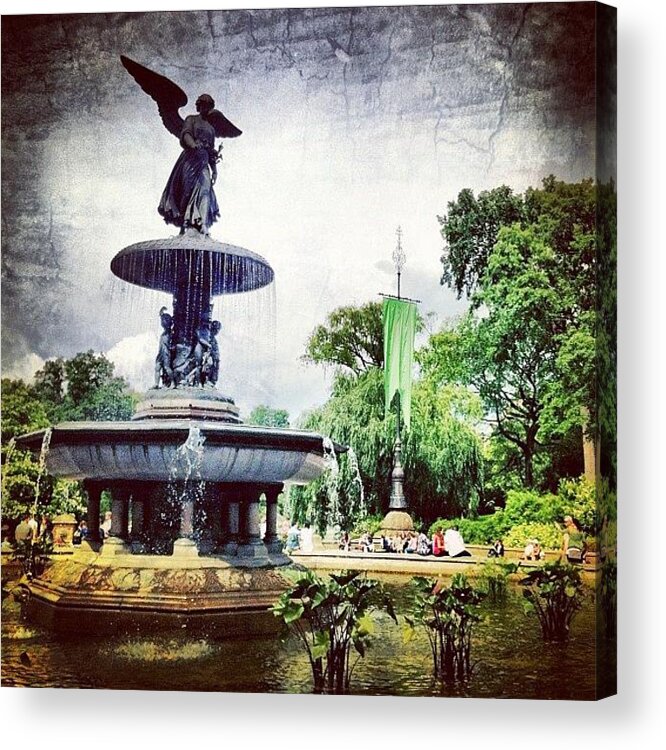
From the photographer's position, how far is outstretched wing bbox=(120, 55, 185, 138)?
10.8 meters

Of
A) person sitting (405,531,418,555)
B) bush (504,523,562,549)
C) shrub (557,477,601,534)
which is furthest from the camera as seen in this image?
person sitting (405,531,418,555)

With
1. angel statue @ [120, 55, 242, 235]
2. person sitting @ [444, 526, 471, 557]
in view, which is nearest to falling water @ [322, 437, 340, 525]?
person sitting @ [444, 526, 471, 557]

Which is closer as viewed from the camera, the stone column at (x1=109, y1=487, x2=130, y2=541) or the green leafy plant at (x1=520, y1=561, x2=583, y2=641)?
the green leafy plant at (x1=520, y1=561, x2=583, y2=641)

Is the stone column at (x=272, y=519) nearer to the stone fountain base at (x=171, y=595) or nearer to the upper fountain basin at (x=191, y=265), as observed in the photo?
the stone fountain base at (x=171, y=595)

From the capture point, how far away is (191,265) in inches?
425

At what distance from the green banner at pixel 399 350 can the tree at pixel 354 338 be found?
4 cm

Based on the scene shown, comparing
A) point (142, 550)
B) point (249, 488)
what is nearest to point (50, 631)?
point (142, 550)

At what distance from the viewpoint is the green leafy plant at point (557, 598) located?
10164mm

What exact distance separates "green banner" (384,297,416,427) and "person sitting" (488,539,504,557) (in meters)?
0.89

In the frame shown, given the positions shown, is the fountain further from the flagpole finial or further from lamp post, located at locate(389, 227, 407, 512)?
the flagpole finial

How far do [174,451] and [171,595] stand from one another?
865 millimetres

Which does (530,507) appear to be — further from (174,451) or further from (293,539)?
(174,451)

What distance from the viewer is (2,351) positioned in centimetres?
1088

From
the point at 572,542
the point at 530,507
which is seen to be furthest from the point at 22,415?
the point at 572,542
